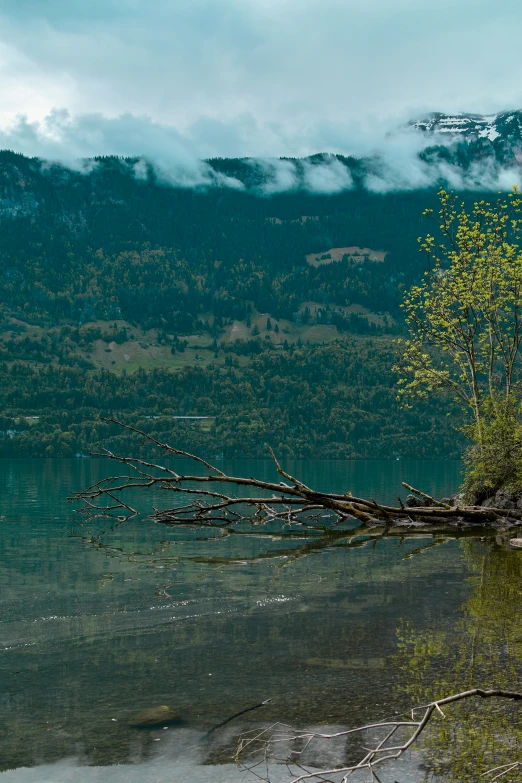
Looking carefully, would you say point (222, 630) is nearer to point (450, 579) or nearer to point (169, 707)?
point (169, 707)

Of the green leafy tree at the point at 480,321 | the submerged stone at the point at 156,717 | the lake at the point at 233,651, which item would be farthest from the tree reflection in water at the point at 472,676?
the green leafy tree at the point at 480,321

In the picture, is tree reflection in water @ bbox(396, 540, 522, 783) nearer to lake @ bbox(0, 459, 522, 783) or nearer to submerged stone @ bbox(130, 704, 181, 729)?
lake @ bbox(0, 459, 522, 783)

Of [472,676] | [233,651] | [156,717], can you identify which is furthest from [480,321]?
[156,717]

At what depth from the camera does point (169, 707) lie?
34.4ft

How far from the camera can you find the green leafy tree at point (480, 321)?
1521 inches

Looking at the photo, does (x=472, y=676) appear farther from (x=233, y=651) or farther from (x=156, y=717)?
(x=156, y=717)

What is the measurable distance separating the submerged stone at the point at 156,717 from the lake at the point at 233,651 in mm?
167

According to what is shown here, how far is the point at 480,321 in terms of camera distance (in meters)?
41.7

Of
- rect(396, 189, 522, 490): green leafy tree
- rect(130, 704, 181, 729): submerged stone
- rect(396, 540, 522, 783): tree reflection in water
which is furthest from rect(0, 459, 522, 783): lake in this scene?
rect(396, 189, 522, 490): green leafy tree

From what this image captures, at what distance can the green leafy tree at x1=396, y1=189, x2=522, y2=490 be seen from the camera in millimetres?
38625

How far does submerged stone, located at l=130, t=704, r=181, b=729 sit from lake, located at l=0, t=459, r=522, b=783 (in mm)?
167

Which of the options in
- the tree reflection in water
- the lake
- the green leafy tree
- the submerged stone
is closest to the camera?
the tree reflection in water

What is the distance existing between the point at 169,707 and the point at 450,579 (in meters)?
12.2

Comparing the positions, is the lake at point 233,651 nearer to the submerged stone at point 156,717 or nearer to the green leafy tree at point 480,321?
the submerged stone at point 156,717
